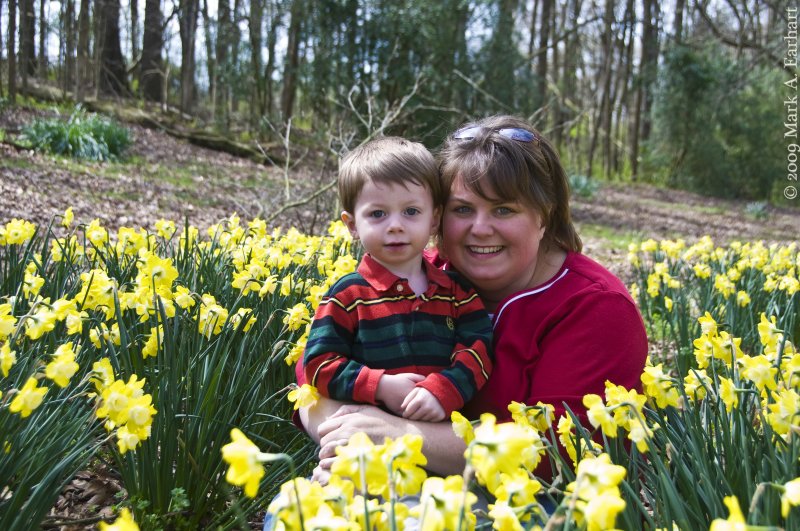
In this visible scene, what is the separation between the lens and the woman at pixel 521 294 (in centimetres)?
170

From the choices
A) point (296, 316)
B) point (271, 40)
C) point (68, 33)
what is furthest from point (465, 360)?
point (271, 40)

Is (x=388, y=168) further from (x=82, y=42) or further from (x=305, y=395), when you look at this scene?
(x=82, y=42)

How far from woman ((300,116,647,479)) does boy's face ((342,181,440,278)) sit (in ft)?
0.50

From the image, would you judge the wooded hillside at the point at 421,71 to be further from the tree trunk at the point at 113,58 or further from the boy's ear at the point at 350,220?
the boy's ear at the point at 350,220

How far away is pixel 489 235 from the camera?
197 centimetres

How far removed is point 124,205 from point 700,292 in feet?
17.8

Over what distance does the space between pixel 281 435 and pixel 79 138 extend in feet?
25.7

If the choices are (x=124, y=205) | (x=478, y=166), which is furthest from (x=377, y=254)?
(x=124, y=205)

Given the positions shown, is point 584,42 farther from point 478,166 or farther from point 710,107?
point 478,166

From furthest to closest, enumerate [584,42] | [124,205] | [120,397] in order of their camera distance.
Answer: [584,42]
[124,205]
[120,397]

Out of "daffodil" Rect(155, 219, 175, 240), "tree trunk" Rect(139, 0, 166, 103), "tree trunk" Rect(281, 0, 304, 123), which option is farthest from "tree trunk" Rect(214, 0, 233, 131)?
"daffodil" Rect(155, 219, 175, 240)

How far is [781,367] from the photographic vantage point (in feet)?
5.41

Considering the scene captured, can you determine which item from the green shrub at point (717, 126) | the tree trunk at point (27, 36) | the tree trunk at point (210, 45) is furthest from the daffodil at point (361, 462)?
the green shrub at point (717, 126)

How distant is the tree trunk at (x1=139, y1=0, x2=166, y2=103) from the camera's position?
46.5ft
